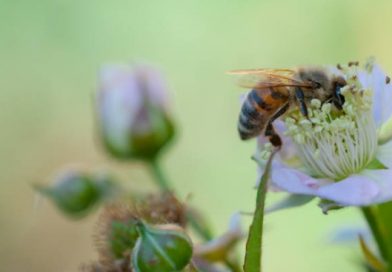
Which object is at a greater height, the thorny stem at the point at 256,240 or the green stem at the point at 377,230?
the thorny stem at the point at 256,240

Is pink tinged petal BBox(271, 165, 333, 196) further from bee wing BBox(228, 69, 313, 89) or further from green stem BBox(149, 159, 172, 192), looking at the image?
green stem BBox(149, 159, 172, 192)

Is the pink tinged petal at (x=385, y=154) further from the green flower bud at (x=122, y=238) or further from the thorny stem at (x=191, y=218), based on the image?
the green flower bud at (x=122, y=238)

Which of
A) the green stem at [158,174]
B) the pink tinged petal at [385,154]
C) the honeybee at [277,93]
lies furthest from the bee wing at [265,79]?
the green stem at [158,174]

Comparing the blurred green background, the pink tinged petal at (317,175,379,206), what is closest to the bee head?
the pink tinged petal at (317,175,379,206)

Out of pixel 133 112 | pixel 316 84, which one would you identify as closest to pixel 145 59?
pixel 133 112

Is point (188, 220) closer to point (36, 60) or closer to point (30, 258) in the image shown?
point (30, 258)

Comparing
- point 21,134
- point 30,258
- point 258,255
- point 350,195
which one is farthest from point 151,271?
point 21,134
